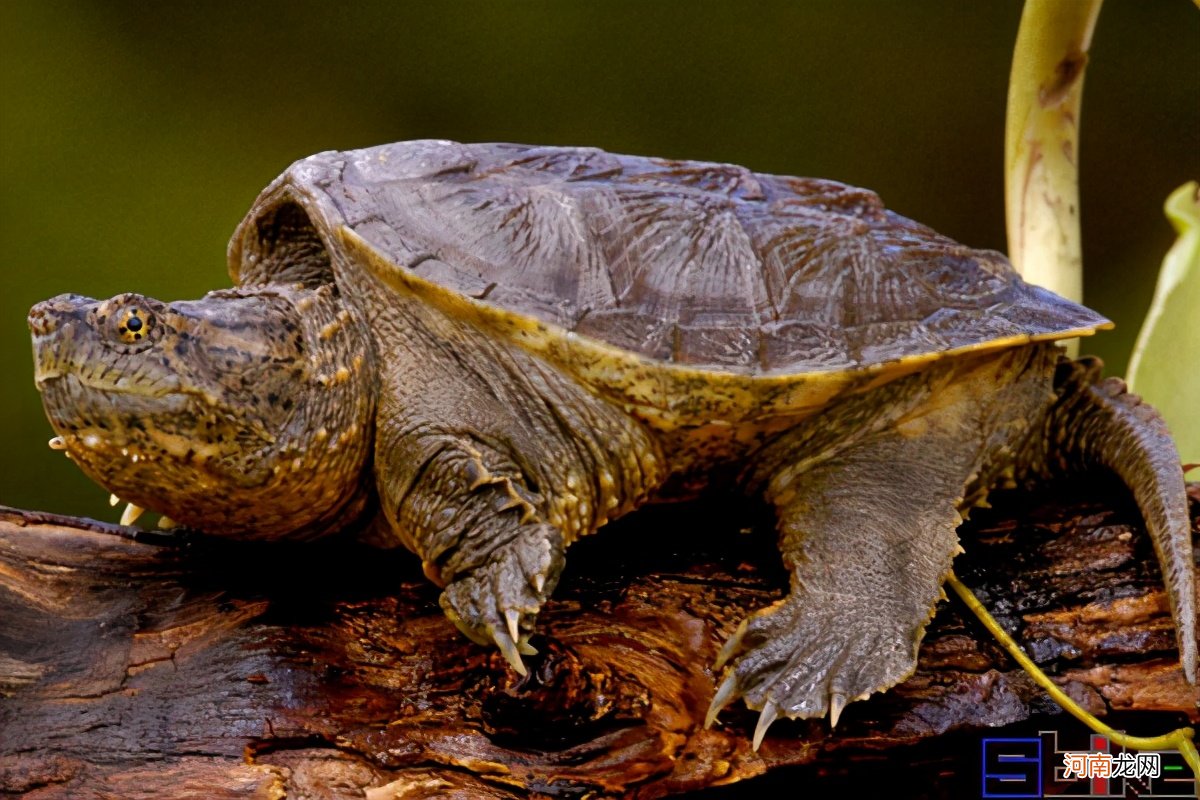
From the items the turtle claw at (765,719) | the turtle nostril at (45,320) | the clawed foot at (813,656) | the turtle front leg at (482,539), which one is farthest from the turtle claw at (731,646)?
the turtle nostril at (45,320)

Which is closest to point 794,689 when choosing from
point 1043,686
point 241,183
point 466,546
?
point 1043,686

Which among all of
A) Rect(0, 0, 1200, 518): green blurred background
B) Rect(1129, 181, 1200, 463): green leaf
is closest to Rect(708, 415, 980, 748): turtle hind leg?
Rect(1129, 181, 1200, 463): green leaf

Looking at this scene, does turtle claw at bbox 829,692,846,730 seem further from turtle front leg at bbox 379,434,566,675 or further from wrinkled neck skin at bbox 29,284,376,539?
wrinkled neck skin at bbox 29,284,376,539

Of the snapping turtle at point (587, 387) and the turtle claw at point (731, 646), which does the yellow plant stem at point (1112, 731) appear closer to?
the snapping turtle at point (587, 387)

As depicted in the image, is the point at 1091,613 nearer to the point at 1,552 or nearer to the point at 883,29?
the point at 1,552

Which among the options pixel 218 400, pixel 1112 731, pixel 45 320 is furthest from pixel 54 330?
pixel 1112 731

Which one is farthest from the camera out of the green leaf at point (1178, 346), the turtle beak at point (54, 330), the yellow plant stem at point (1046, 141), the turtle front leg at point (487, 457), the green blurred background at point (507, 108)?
the green blurred background at point (507, 108)

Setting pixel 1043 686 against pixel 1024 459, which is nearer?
pixel 1043 686

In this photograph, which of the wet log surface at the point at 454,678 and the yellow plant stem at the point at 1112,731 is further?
the yellow plant stem at the point at 1112,731
